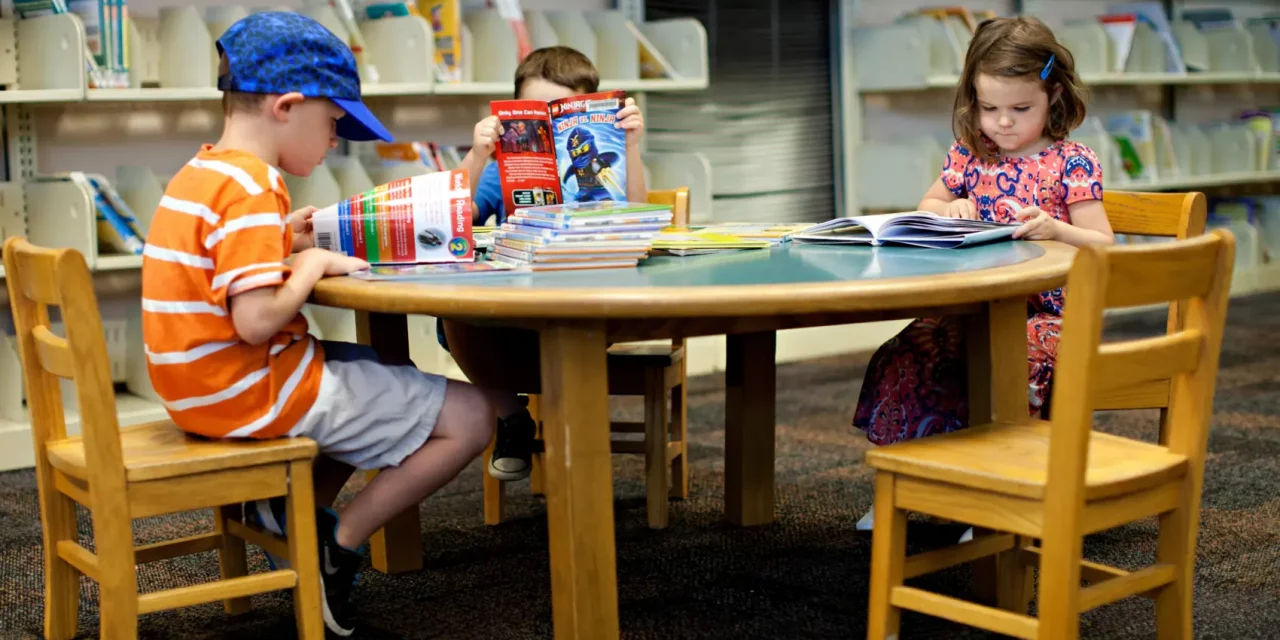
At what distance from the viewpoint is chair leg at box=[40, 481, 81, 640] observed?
202 cm

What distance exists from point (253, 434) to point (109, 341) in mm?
2218

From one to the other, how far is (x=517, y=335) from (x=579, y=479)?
820mm

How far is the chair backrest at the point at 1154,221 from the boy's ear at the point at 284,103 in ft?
4.55

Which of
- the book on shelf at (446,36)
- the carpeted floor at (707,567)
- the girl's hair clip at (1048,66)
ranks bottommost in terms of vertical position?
the carpeted floor at (707,567)

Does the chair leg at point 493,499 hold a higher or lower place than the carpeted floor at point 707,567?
higher

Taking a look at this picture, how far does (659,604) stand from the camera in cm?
225

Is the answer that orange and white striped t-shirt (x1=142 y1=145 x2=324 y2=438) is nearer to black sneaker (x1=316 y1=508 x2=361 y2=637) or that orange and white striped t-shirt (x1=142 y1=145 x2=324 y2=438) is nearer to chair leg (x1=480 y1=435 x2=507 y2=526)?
black sneaker (x1=316 y1=508 x2=361 y2=637)

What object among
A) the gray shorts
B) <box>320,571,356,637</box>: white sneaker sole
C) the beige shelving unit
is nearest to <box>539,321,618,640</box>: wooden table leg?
the gray shorts

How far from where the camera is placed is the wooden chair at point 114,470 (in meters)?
1.75

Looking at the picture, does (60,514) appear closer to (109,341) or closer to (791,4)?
(109,341)

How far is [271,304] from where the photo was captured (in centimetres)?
179

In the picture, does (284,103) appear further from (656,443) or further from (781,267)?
(656,443)

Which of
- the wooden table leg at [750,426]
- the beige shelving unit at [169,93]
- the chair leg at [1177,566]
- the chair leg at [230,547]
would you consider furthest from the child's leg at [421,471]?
the beige shelving unit at [169,93]

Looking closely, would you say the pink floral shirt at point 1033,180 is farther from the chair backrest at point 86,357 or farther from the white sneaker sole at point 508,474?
the chair backrest at point 86,357
